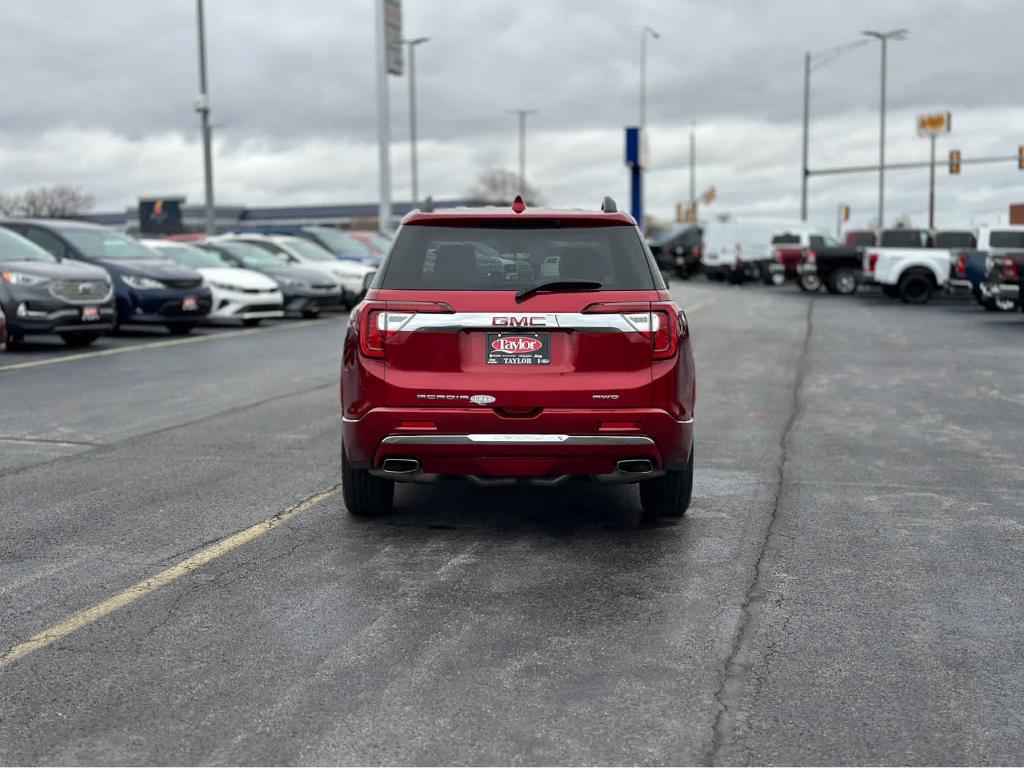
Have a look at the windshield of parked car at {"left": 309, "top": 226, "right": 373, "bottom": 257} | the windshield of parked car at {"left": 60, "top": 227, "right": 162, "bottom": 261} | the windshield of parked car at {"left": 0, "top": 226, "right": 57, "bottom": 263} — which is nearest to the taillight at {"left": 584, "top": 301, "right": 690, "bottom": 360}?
the windshield of parked car at {"left": 0, "top": 226, "right": 57, "bottom": 263}

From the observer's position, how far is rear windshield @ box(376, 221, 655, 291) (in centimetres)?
617

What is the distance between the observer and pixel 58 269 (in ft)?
55.3

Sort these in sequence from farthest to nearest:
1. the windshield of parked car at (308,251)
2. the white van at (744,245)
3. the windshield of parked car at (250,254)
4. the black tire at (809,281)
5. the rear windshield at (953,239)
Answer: the white van at (744,245) → the black tire at (809,281) → the rear windshield at (953,239) → the windshield of parked car at (308,251) → the windshield of parked car at (250,254)

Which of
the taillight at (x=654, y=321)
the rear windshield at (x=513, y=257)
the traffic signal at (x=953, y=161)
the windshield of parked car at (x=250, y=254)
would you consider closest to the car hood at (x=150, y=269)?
the windshield of parked car at (x=250, y=254)

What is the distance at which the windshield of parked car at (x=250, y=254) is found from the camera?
24719 mm

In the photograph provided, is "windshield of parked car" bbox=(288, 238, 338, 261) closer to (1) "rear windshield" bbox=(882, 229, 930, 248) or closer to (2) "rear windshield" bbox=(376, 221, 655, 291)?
(1) "rear windshield" bbox=(882, 229, 930, 248)

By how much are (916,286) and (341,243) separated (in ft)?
47.9

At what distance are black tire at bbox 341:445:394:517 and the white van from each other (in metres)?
36.4

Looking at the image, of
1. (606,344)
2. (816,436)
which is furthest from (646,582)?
(816,436)

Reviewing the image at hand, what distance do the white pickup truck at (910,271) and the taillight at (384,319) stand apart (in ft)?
91.8

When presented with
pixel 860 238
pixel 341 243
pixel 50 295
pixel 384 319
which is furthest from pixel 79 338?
pixel 860 238

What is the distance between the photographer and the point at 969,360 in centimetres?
1642

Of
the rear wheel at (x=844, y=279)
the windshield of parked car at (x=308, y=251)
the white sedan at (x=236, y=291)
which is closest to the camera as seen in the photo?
the white sedan at (x=236, y=291)

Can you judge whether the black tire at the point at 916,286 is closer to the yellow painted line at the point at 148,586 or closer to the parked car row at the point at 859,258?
the parked car row at the point at 859,258
